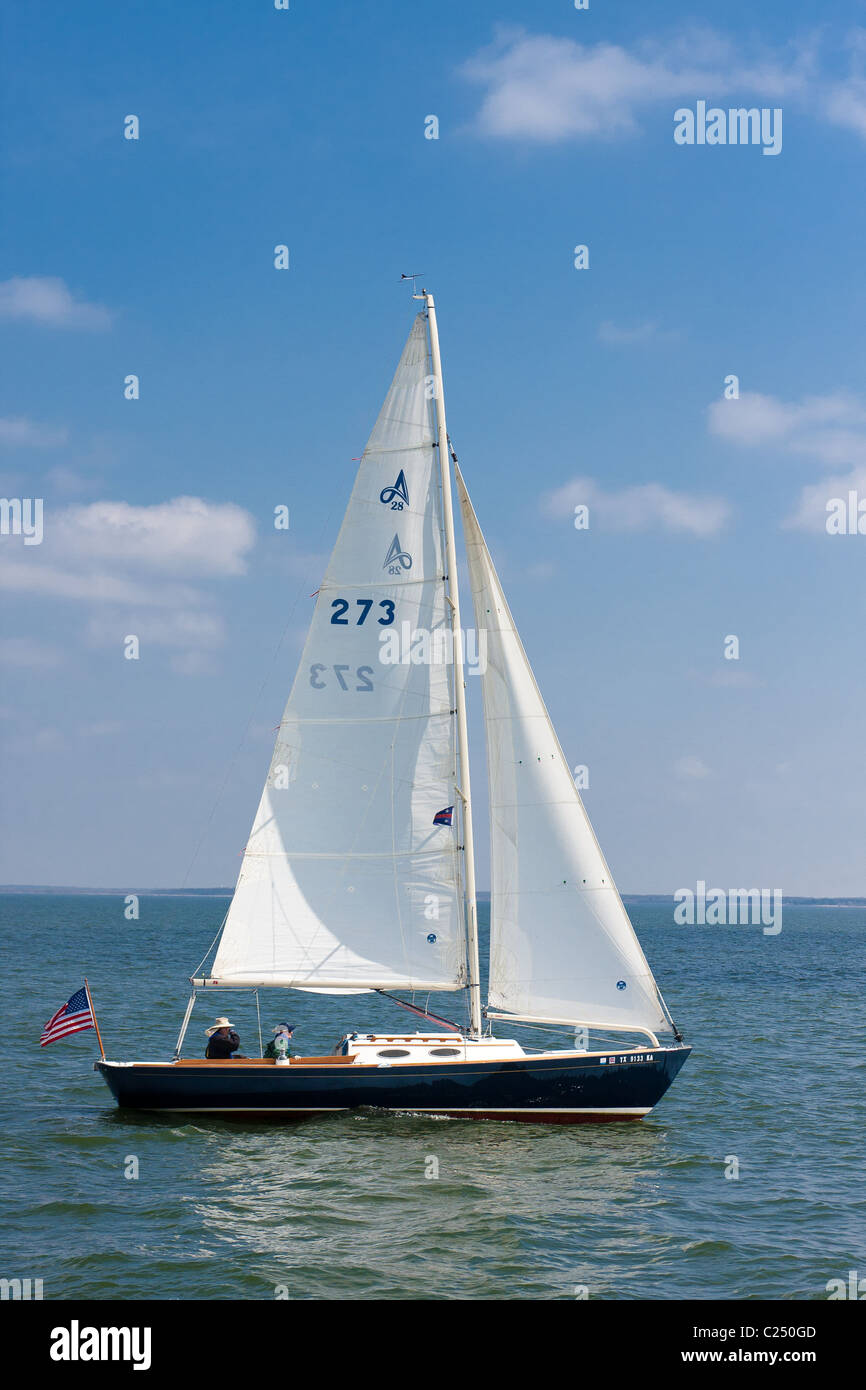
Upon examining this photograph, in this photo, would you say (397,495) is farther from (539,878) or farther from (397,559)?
(539,878)

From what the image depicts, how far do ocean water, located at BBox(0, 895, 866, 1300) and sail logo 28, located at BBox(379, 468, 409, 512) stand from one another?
1342 cm

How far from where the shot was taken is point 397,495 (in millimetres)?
25062

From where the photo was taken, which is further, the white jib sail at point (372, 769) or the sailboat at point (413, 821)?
the white jib sail at point (372, 769)

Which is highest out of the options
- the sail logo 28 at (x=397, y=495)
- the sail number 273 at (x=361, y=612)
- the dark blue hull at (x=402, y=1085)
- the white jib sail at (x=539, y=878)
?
the sail logo 28 at (x=397, y=495)

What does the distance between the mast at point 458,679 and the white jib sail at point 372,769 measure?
249mm

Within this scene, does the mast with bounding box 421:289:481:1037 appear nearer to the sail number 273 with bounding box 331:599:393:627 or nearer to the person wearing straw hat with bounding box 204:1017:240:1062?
the sail number 273 with bounding box 331:599:393:627

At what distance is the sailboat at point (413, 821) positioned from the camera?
80.5 ft

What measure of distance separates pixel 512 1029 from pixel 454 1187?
19511 mm

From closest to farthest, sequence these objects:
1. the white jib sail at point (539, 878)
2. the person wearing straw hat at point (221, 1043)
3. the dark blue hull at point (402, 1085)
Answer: the dark blue hull at point (402, 1085)
the white jib sail at point (539, 878)
the person wearing straw hat at point (221, 1043)

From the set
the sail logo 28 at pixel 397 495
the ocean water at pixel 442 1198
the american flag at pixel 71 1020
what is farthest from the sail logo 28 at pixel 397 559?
the ocean water at pixel 442 1198

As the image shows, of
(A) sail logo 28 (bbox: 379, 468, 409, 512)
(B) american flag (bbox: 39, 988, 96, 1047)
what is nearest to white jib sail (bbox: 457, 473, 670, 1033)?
(A) sail logo 28 (bbox: 379, 468, 409, 512)

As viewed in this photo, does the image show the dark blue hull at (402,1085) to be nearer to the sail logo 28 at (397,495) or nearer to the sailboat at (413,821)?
the sailboat at (413,821)

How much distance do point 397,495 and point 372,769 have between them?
621 centimetres

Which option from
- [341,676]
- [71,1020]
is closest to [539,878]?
[341,676]
